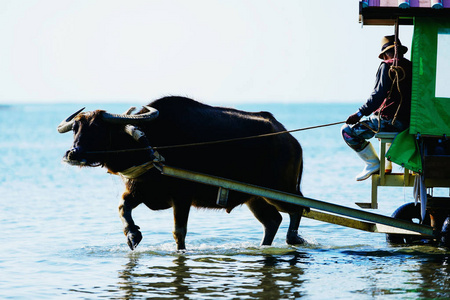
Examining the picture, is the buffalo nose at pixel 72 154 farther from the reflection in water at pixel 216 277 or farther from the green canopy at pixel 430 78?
the green canopy at pixel 430 78

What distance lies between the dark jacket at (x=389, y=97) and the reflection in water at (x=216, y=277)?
1984mm

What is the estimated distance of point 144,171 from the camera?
8516mm

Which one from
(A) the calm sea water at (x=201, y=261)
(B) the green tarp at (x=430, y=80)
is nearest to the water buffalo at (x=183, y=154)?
(A) the calm sea water at (x=201, y=261)

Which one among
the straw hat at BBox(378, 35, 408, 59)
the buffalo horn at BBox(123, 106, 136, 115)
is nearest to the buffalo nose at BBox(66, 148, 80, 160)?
the buffalo horn at BBox(123, 106, 136, 115)

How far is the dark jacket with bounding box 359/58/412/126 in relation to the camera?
324 inches

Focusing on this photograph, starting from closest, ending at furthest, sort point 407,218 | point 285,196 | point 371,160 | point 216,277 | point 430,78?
1. point 216,277
2. point 430,78
3. point 285,196
4. point 371,160
5. point 407,218

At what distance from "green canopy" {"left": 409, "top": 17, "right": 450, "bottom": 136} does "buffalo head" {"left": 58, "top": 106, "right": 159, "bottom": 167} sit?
2984 millimetres

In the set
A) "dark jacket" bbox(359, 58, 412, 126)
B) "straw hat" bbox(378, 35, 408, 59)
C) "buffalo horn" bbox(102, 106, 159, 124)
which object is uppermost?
"straw hat" bbox(378, 35, 408, 59)

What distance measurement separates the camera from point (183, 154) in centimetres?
888

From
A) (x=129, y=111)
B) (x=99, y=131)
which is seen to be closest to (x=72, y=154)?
(x=99, y=131)

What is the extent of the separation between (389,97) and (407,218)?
176 centimetres

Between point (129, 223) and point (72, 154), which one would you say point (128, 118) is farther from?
point (129, 223)

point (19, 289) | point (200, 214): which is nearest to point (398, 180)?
point (19, 289)

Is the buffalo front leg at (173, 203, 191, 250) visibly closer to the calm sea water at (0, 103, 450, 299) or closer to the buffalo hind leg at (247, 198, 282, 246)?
the calm sea water at (0, 103, 450, 299)
